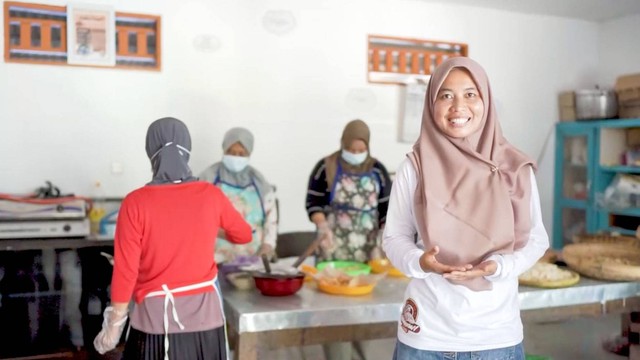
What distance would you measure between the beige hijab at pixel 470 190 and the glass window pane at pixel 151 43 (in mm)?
2780

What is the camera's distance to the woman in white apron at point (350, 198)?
315 cm

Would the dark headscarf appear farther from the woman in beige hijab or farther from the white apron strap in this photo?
the woman in beige hijab

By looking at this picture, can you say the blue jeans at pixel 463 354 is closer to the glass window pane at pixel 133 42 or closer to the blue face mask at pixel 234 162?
the blue face mask at pixel 234 162

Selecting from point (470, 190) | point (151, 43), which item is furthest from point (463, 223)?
point (151, 43)

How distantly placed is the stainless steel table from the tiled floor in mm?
899

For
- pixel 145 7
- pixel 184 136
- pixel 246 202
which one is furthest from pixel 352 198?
pixel 145 7

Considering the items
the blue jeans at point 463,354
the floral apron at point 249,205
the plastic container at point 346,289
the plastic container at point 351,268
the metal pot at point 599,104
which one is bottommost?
the plastic container at point 346,289

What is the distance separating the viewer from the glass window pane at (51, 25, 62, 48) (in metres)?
3.69

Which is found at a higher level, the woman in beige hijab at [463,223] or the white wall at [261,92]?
the white wall at [261,92]

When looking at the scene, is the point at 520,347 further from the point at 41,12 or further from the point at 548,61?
the point at 548,61

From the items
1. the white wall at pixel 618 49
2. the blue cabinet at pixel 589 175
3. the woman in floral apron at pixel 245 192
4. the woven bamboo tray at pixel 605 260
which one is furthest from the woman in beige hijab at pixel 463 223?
the white wall at pixel 618 49

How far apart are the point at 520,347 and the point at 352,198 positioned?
1.65m

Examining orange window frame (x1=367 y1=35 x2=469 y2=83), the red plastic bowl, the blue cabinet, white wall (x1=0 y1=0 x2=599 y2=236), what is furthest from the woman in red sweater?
the blue cabinet

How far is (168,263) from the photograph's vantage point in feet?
6.38
